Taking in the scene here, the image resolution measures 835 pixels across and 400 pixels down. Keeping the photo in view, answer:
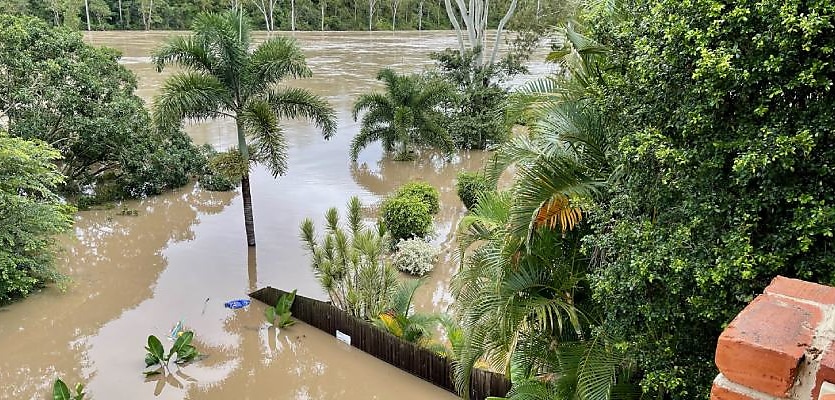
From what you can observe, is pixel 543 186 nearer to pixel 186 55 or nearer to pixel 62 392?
pixel 62 392

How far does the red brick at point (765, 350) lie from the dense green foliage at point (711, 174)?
1831 mm

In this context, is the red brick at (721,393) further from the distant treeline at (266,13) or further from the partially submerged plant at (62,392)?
the distant treeline at (266,13)

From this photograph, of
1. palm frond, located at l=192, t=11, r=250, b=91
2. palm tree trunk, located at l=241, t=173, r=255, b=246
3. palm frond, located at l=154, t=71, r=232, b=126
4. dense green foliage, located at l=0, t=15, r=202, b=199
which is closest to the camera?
palm frond, located at l=154, t=71, r=232, b=126

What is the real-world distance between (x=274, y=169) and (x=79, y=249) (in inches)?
188

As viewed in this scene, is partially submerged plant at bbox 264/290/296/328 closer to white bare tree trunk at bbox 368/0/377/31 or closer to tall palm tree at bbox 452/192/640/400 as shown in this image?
tall palm tree at bbox 452/192/640/400

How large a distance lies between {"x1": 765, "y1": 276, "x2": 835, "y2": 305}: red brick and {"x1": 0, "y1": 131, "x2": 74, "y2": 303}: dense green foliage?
10.1 m

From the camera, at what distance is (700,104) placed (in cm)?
360

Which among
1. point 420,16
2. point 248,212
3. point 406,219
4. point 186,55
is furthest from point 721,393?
point 420,16

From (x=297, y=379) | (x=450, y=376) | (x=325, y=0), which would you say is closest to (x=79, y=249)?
(x=297, y=379)

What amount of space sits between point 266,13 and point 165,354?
187 feet

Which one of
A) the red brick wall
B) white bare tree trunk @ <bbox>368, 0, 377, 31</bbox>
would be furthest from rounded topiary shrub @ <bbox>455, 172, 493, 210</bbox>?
white bare tree trunk @ <bbox>368, 0, 377, 31</bbox>

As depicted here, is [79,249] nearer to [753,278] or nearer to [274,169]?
[274,169]

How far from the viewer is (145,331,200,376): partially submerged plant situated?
26.6 feet

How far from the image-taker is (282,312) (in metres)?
9.24
